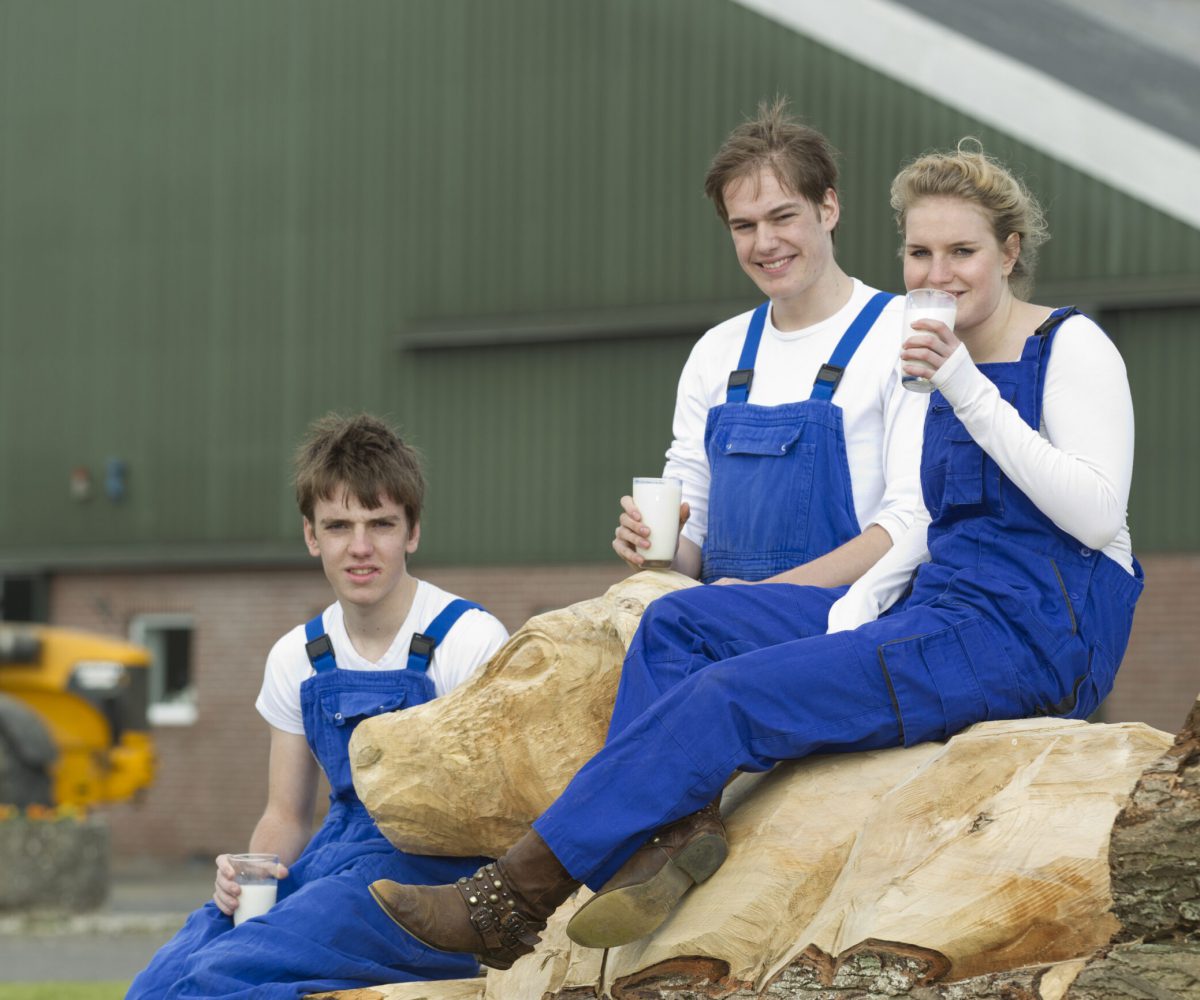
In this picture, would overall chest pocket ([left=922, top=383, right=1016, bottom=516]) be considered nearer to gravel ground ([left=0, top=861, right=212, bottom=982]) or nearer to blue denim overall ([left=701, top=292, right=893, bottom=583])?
blue denim overall ([left=701, top=292, right=893, bottom=583])

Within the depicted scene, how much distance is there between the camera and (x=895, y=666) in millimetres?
4195

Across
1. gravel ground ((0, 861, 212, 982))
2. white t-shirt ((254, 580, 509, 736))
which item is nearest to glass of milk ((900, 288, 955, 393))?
white t-shirt ((254, 580, 509, 736))

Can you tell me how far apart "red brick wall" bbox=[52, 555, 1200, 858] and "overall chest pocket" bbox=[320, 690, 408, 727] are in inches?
508

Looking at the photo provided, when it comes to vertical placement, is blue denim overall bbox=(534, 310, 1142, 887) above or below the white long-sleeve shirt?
below

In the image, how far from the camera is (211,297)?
20.0m

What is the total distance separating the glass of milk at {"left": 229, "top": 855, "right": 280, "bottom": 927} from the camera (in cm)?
504

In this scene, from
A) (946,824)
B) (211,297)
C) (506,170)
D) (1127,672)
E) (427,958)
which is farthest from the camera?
(211,297)

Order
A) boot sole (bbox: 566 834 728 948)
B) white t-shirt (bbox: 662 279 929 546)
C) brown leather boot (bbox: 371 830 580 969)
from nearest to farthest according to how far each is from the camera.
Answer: boot sole (bbox: 566 834 728 948), brown leather boot (bbox: 371 830 580 969), white t-shirt (bbox: 662 279 929 546)

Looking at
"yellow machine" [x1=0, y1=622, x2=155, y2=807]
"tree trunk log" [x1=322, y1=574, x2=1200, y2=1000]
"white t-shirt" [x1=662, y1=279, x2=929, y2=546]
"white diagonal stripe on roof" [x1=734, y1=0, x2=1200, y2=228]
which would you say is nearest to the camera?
"tree trunk log" [x1=322, y1=574, x2=1200, y2=1000]

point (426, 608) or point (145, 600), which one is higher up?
point (426, 608)

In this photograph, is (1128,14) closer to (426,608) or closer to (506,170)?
(506,170)

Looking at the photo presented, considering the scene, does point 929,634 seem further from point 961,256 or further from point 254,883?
point 254,883

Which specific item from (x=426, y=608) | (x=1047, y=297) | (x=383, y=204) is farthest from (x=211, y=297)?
(x=426, y=608)

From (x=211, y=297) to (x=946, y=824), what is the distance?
16.8 m
